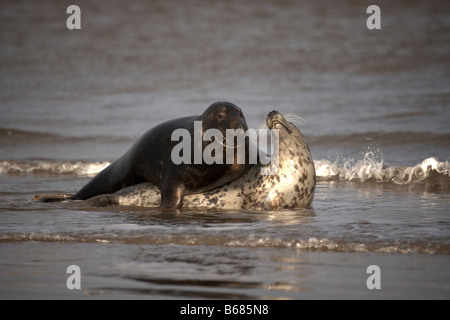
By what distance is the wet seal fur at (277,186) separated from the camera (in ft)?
25.0

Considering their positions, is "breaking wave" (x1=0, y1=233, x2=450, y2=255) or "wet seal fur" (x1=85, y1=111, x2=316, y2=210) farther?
"wet seal fur" (x1=85, y1=111, x2=316, y2=210)

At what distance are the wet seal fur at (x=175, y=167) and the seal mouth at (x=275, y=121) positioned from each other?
0.26m

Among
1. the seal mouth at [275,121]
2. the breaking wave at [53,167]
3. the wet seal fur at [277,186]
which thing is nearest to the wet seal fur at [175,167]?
the wet seal fur at [277,186]

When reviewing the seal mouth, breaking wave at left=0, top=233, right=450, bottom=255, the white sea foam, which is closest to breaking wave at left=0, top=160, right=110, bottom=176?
the white sea foam

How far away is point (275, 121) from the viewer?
7840 mm

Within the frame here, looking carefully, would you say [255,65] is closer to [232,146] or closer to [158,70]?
[158,70]

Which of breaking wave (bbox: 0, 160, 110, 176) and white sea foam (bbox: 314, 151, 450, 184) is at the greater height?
breaking wave (bbox: 0, 160, 110, 176)

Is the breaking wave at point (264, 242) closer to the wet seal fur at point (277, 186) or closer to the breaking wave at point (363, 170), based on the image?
the wet seal fur at point (277, 186)

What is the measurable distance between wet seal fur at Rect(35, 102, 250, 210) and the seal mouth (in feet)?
0.86

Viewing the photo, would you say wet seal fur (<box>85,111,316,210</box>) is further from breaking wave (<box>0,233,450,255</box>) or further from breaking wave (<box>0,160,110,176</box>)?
breaking wave (<box>0,160,110,176</box>)

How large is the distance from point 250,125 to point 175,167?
25.1 feet

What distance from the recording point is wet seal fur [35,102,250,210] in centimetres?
766

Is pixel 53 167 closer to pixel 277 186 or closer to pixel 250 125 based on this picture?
pixel 250 125
